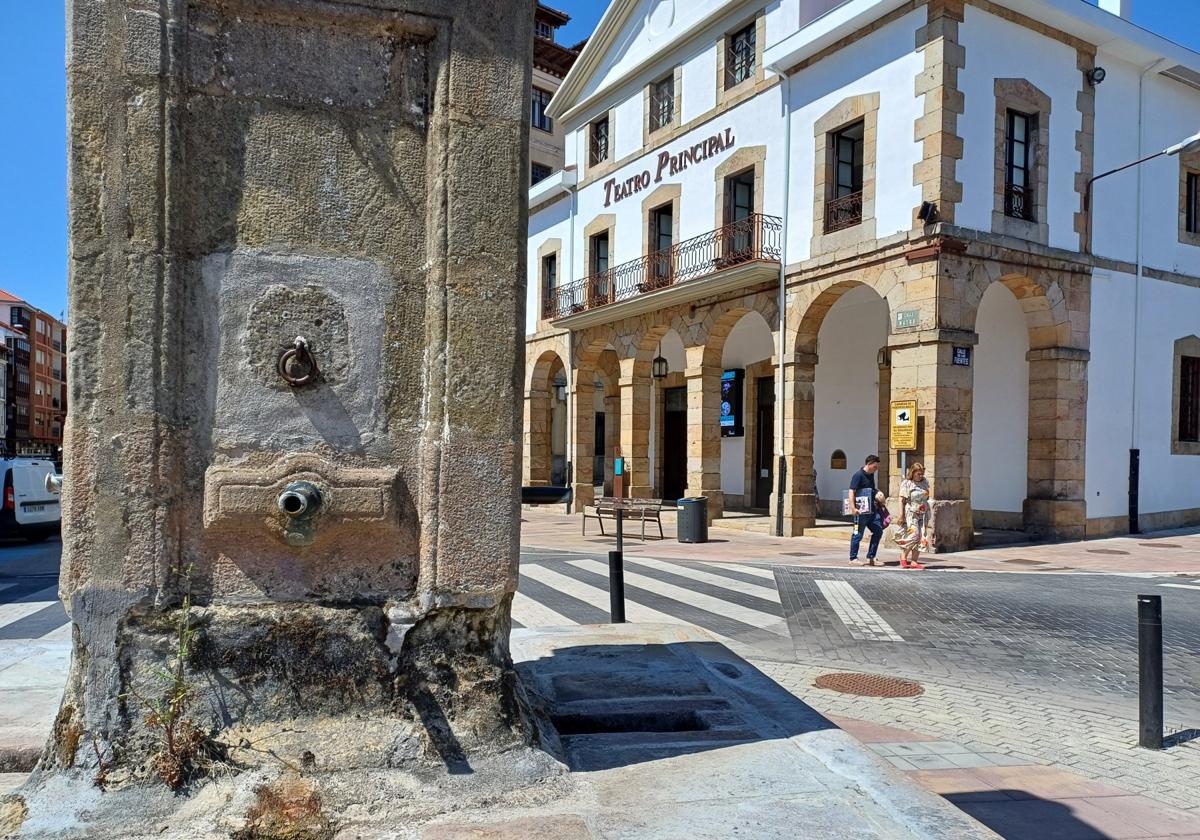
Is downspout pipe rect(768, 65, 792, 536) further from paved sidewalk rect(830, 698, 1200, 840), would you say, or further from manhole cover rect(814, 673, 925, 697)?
paved sidewalk rect(830, 698, 1200, 840)

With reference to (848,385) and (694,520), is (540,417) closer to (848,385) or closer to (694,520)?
(848,385)

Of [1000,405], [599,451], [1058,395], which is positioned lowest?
[599,451]

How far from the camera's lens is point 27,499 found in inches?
543

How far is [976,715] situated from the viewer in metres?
5.11

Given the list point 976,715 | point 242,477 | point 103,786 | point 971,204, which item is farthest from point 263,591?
point 971,204

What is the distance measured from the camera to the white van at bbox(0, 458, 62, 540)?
1355 centimetres

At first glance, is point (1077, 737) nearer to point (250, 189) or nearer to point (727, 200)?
point (250, 189)

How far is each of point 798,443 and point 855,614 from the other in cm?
744

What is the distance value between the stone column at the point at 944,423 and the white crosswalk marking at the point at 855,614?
3.63 m

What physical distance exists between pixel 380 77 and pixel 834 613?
689 cm

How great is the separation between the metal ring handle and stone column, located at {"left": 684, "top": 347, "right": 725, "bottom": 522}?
15072 millimetres

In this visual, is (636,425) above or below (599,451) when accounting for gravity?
above

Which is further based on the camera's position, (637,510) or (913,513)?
(637,510)

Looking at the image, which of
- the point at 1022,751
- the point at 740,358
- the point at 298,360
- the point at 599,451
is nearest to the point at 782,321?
the point at 740,358
